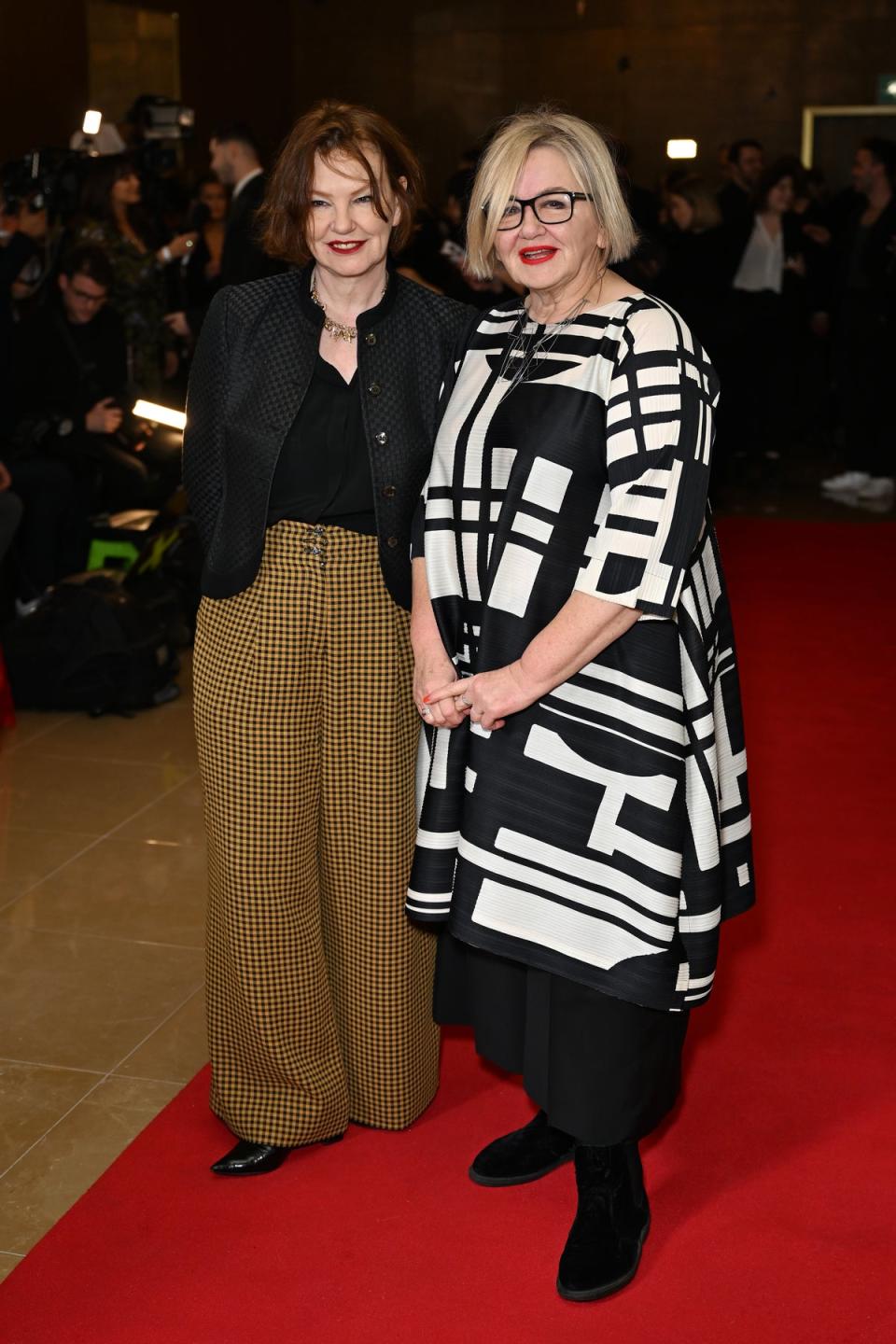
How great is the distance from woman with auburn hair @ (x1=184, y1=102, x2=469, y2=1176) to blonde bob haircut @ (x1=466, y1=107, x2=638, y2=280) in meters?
0.20

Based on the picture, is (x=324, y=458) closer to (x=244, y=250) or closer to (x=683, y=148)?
(x=244, y=250)

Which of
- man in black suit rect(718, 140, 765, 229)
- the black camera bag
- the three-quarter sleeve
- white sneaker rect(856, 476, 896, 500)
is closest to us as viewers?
the three-quarter sleeve

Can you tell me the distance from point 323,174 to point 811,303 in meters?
8.43

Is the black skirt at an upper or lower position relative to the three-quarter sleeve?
lower

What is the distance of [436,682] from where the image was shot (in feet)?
7.25

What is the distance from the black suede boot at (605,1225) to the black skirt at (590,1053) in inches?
2.6

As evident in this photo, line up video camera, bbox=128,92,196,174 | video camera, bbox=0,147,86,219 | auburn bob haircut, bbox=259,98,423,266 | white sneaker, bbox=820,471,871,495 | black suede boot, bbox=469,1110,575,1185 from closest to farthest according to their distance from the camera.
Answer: auburn bob haircut, bbox=259,98,423,266 < black suede boot, bbox=469,1110,575,1185 < video camera, bbox=0,147,86,219 < white sneaker, bbox=820,471,871,495 < video camera, bbox=128,92,196,174

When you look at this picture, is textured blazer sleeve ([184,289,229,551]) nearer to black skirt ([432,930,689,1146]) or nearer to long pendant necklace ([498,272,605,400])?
long pendant necklace ([498,272,605,400])

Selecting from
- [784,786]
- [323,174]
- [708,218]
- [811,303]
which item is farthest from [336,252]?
[811,303]

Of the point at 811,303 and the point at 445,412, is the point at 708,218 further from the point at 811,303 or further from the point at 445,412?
the point at 445,412

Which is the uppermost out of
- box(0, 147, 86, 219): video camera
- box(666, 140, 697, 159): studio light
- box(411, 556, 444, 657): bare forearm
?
box(666, 140, 697, 159): studio light

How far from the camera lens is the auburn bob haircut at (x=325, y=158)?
7.11 ft

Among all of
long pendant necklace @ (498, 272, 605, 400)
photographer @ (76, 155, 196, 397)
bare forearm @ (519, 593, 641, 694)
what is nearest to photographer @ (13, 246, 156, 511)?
photographer @ (76, 155, 196, 397)

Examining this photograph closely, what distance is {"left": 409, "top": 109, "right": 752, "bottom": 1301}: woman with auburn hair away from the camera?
6.56ft
